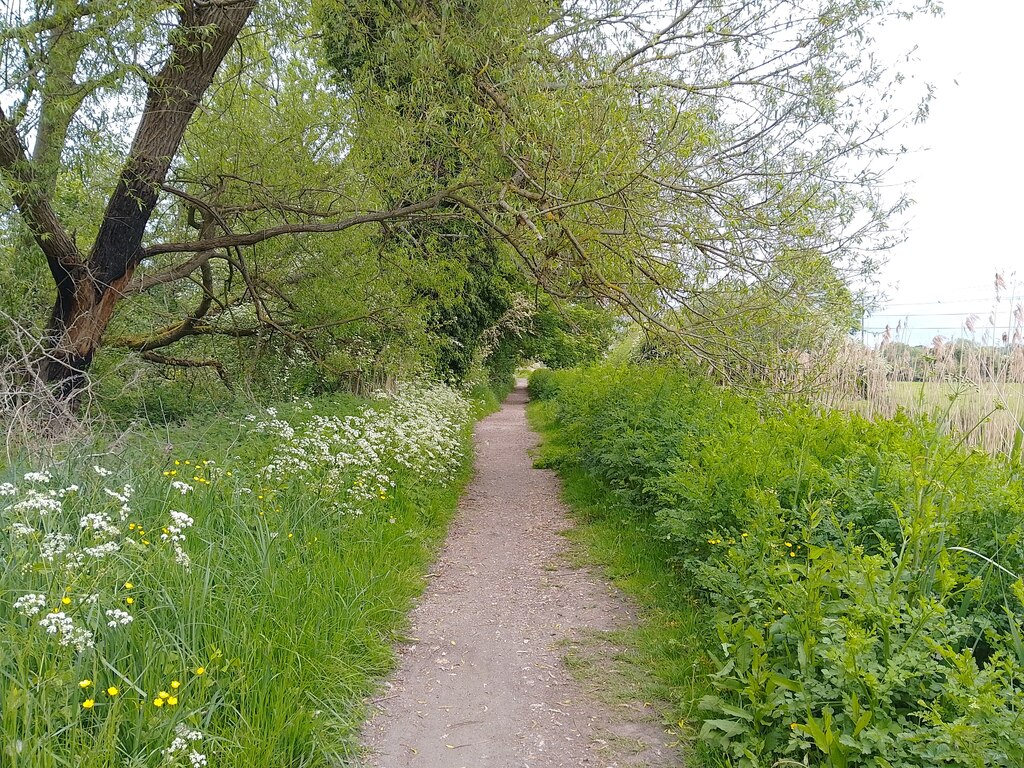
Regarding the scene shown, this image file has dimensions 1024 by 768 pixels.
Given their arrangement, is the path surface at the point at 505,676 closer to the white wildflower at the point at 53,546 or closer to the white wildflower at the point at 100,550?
the white wildflower at the point at 100,550

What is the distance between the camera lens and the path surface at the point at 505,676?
10.3ft

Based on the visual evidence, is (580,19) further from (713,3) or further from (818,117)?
(818,117)

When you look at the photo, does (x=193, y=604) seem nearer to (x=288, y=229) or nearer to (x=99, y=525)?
(x=99, y=525)

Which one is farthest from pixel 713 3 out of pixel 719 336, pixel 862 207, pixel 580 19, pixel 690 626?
pixel 690 626

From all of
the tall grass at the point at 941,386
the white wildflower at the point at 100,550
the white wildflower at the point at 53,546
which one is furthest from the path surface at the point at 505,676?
the tall grass at the point at 941,386

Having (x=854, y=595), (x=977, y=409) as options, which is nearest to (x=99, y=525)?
(x=854, y=595)

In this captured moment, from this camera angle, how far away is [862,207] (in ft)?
22.8

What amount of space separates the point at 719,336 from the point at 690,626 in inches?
165

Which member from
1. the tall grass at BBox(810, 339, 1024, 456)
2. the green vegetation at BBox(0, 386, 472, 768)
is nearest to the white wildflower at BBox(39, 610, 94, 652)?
the green vegetation at BBox(0, 386, 472, 768)

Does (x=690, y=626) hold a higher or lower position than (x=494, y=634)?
higher

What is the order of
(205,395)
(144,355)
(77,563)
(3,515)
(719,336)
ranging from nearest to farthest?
(77,563) → (3,515) → (719,336) → (144,355) → (205,395)

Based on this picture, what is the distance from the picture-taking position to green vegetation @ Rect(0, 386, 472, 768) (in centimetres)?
240

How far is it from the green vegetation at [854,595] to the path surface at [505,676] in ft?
1.55

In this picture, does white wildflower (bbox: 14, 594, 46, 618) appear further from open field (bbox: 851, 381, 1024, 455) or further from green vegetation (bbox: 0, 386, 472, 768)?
open field (bbox: 851, 381, 1024, 455)
